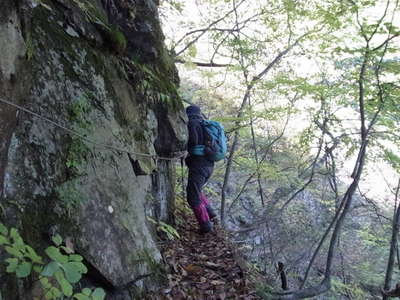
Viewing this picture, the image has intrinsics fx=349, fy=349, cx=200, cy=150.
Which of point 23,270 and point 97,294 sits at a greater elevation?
point 23,270

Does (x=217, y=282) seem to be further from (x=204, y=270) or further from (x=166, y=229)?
(x=166, y=229)

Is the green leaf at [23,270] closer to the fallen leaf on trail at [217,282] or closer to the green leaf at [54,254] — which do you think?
the green leaf at [54,254]

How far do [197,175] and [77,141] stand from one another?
9.23 feet

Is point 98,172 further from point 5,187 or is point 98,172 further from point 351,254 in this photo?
point 351,254

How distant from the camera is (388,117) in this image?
7848mm

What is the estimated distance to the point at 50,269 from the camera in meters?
1.39

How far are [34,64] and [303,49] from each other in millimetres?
8822

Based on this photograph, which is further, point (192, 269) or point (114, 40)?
point (192, 269)

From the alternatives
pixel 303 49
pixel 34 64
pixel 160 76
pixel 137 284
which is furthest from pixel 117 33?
pixel 303 49

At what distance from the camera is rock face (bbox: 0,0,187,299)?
222 cm

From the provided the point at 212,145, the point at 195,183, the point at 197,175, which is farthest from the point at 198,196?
the point at 212,145

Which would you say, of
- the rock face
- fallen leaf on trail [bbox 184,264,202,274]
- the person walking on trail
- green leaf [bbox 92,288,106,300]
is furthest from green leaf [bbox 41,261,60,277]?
the person walking on trail

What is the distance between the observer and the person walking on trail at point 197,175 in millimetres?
5379

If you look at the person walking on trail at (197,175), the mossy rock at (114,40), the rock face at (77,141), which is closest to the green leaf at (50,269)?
the rock face at (77,141)
